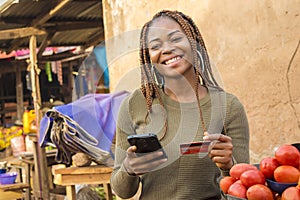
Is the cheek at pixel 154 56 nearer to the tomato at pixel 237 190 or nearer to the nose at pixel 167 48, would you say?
the nose at pixel 167 48

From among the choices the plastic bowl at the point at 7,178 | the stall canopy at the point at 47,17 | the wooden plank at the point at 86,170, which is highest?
the stall canopy at the point at 47,17

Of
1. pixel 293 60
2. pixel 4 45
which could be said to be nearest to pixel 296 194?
pixel 293 60

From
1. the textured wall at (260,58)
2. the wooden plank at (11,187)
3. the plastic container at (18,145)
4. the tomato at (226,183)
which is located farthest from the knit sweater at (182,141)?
the plastic container at (18,145)

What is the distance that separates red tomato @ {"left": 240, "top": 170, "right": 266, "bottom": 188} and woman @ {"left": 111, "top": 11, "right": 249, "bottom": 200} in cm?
23

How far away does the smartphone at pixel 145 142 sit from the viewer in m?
1.64

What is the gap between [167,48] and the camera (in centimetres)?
189

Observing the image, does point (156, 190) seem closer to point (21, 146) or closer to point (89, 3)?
point (89, 3)

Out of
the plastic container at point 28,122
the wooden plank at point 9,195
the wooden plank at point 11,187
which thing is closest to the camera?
the wooden plank at point 9,195

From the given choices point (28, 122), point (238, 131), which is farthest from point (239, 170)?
point (28, 122)

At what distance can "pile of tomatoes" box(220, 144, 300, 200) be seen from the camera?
4.63ft

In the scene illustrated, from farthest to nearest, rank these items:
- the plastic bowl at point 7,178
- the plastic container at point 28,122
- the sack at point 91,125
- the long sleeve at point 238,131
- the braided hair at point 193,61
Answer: the plastic container at point 28,122 < the plastic bowl at point 7,178 < the sack at point 91,125 < the braided hair at point 193,61 < the long sleeve at point 238,131

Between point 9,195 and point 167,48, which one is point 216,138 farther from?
point 9,195

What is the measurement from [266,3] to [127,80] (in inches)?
44.9

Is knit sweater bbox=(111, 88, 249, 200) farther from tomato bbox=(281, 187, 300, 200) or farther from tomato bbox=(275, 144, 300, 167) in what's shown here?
tomato bbox=(281, 187, 300, 200)
